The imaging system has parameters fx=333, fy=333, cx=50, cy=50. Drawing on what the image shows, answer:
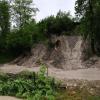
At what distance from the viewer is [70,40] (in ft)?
159

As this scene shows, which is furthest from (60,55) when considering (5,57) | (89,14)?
(5,57)

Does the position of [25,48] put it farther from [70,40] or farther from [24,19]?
[24,19]

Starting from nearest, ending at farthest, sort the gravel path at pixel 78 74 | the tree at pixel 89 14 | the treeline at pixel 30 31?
the gravel path at pixel 78 74
the tree at pixel 89 14
the treeline at pixel 30 31

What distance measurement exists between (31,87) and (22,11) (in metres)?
41.4

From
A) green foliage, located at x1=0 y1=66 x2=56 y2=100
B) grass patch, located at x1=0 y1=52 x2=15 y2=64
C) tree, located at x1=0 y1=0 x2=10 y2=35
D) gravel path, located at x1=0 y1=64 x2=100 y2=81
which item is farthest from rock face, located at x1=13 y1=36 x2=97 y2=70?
green foliage, located at x1=0 y1=66 x2=56 y2=100

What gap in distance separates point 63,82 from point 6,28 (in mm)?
34966

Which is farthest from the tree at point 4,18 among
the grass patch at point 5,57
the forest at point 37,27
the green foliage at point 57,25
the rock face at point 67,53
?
the rock face at point 67,53

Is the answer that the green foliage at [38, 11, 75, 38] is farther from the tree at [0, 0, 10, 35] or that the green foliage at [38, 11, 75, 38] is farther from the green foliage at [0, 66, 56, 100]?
the green foliage at [0, 66, 56, 100]

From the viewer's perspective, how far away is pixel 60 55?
4531 cm

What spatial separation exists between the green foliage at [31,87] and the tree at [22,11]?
38.0 metres

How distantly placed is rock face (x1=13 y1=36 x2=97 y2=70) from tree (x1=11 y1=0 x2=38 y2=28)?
1280 centimetres

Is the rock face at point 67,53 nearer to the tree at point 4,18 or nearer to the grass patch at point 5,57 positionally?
the grass patch at point 5,57

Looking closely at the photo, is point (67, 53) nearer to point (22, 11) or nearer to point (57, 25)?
point (57, 25)

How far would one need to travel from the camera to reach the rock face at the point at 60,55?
42594 mm
